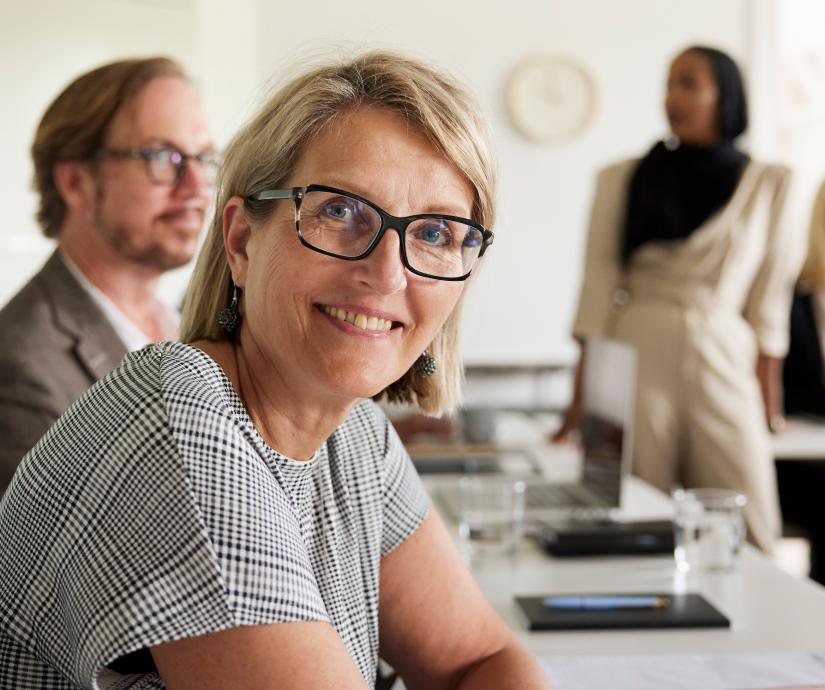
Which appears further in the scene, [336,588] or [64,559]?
[336,588]

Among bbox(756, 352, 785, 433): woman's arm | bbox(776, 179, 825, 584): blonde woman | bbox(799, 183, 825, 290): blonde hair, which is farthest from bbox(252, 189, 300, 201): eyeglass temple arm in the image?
bbox(799, 183, 825, 290): blonde hair

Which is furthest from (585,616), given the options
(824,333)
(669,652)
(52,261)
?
(824,333)

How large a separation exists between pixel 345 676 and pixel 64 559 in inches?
10.1

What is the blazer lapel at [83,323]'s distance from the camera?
5.51 feet

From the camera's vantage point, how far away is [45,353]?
1.63m

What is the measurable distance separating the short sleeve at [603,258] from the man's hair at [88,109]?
1.39 metres

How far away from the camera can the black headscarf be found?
2789 mm

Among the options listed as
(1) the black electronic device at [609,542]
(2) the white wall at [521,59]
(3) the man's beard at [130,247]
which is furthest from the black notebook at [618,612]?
(2) the white wall at [521,59]

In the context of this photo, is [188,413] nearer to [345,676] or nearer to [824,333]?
[345,676]

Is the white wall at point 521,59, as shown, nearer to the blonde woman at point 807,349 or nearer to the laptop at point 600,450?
the blonde woman at point 807,349

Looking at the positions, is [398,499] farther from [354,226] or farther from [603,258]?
[603,258]

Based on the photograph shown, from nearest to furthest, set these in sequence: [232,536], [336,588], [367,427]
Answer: [232,536] < [336,588] < [367,427]

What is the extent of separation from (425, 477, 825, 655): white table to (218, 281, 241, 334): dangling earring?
530mm

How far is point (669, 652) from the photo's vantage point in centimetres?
118
